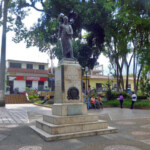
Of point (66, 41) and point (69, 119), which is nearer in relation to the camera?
point (69, 119)

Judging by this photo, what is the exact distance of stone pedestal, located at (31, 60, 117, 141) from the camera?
19.6 ft

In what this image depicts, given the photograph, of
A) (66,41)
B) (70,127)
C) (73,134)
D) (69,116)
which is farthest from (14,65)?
(73,134)

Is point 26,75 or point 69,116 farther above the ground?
point 26,75

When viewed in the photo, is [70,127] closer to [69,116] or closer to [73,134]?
[73,134]

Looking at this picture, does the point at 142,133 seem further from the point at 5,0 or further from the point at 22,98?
the point at 22,98

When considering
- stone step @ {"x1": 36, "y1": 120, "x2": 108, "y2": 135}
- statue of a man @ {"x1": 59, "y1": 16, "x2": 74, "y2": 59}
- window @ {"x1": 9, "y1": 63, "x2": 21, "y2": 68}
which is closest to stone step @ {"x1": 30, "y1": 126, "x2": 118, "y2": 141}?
stone step @ {"x1": 36, "y1": 120, "x2": 108, "y2": 135}

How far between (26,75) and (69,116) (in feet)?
111

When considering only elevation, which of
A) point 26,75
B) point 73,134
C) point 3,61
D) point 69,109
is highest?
point 3,61

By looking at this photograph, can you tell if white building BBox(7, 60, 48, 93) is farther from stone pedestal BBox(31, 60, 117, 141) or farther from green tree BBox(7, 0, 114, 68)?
stone pedestal BBox(31, 60, 117, 141)

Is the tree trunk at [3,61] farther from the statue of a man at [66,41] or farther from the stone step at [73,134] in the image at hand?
the stone step at [73,134]

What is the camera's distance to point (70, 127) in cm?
611

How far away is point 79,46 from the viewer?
20.7 meters

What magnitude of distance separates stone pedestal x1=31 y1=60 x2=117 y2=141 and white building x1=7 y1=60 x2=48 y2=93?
30.5m

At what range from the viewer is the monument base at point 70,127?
5838 mm
